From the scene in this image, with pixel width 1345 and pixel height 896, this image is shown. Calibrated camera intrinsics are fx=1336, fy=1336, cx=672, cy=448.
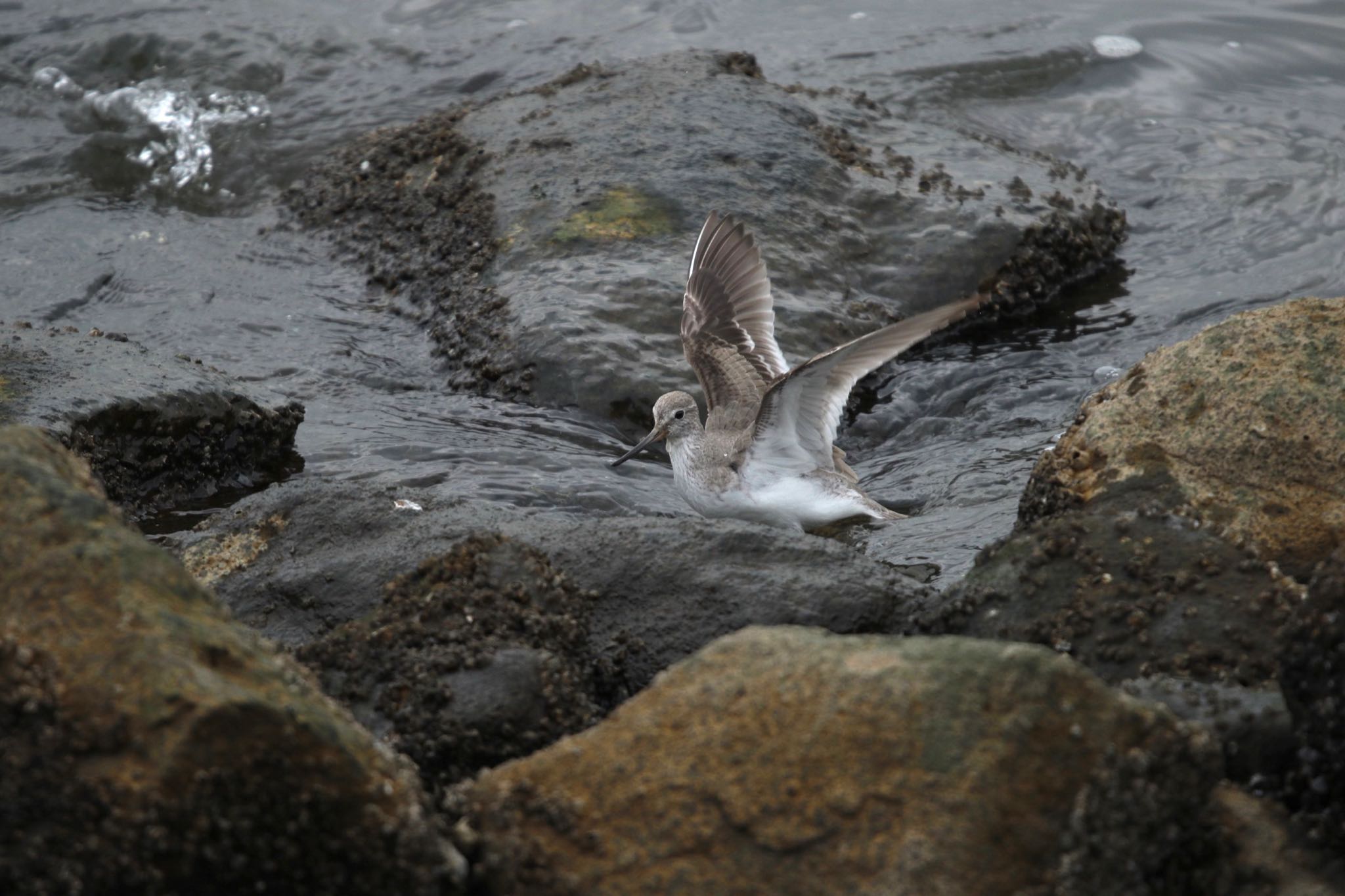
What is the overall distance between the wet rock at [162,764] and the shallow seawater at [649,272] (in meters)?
3.37

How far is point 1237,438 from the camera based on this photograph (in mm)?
4258

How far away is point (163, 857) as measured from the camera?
96.6 inches

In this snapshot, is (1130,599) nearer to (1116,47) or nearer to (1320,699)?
(1320,699)

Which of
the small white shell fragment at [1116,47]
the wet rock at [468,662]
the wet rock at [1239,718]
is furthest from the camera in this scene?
the small white shell fragment at [1116,47]

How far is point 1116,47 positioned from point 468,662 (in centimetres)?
1058

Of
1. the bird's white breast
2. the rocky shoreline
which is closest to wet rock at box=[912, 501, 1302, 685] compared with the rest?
the rocky shoreline

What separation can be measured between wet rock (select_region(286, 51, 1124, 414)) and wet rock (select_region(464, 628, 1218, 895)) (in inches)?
187

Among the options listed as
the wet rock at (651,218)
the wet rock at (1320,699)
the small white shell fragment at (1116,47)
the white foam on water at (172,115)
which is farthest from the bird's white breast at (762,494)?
the small white shell fragment at (1116,47)

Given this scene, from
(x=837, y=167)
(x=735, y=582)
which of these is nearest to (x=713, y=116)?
(x=837, y=167)

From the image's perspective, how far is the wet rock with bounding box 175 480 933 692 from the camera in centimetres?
433

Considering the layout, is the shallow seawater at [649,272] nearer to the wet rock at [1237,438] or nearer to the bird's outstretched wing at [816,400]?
the bird's outstretched wing at [816,400]

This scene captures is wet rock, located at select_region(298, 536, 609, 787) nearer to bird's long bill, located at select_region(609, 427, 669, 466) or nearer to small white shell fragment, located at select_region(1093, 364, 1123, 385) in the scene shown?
bird's long bill, located at select_region(609, 427, 669, 466)

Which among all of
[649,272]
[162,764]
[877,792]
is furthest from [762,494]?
[162,764]

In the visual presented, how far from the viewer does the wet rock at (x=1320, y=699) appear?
2.80 meters
